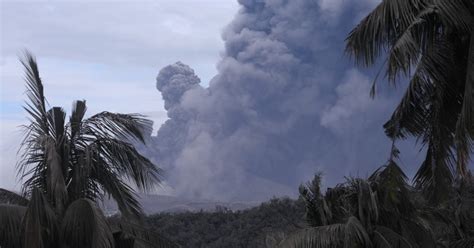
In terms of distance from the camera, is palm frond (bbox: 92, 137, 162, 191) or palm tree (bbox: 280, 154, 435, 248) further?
palm frond (bbox: 92, 137, 162, 191)

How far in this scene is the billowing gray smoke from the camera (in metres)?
84.0

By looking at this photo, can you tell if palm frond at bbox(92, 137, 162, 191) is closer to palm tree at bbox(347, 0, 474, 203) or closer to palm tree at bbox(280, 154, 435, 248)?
palm tree at bbox(280, 154, 435, 248)

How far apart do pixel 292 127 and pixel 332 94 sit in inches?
303

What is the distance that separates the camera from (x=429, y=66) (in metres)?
8.90

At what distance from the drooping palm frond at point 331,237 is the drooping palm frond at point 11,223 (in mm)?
3497

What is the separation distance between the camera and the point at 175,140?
108 m

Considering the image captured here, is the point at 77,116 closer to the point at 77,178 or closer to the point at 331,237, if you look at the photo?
the point at 77,178

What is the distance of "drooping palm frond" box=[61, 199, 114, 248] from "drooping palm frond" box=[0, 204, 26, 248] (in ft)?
1.90

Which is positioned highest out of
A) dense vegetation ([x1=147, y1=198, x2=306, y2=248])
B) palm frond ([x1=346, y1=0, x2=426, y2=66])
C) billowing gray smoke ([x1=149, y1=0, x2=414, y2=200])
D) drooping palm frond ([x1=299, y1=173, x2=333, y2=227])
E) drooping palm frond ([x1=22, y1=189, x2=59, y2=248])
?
billowing gray smoke ([x1=149, y1=0, x2=414, y2=200])

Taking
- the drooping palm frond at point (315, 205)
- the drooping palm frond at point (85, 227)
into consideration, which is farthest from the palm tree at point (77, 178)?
the drooping palm frond at point (315, 205)

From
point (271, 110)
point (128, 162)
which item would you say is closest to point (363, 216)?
point (128, 162)

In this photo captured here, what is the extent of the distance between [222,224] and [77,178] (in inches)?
1380

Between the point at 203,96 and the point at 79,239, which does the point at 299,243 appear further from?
the point at 203,96

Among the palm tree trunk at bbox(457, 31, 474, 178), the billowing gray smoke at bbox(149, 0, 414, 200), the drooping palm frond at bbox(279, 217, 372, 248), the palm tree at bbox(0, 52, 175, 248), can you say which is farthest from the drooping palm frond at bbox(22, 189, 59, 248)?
the billowing gray smoke at bbox(149, 0, 414, 200)
